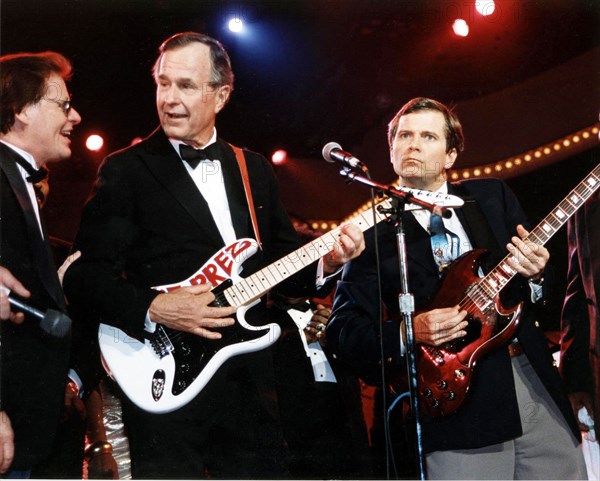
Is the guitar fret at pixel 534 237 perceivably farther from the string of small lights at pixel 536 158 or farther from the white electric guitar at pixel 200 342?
the string of small lights at pixel 536 158

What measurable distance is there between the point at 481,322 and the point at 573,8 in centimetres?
189

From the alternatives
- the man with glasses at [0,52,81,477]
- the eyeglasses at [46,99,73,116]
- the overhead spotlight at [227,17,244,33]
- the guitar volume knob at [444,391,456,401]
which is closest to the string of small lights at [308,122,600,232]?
the overhead spotlight at [227,17,244,33]

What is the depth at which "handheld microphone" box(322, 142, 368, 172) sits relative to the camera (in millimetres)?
2475

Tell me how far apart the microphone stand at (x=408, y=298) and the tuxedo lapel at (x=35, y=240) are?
114cm

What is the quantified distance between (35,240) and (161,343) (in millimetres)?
596

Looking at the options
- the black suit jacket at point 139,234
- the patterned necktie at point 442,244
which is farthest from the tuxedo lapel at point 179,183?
the patterned necktie at point 442,244

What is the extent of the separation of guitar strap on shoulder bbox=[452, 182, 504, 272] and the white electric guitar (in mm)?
408

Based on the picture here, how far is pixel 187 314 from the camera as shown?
249 cm

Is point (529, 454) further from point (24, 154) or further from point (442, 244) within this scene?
point (24, 154)

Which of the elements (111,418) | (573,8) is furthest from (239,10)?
(111,418)

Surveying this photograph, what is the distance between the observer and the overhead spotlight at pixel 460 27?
3541mm

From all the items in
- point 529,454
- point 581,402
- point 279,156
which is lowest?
point 529,454

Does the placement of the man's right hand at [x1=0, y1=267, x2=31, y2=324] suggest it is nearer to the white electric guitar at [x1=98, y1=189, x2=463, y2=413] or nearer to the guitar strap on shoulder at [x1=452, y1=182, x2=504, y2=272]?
the white electric guitar at [x1=98, y1=189, x2=463, y2=413]

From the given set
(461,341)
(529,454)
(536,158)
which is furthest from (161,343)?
(536,158)
